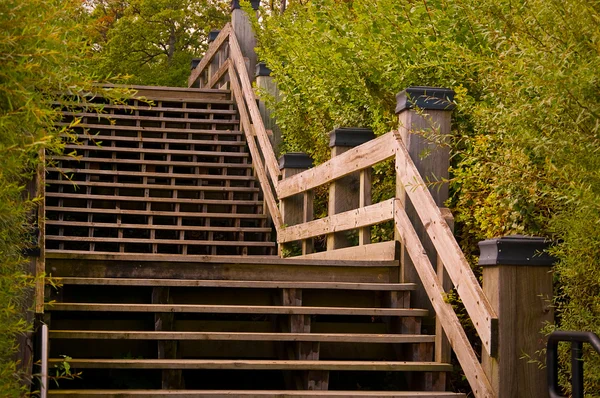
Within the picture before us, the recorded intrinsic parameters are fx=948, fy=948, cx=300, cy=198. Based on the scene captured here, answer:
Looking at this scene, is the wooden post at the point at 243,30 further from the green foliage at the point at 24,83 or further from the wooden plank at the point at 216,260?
the green foliage at the point at 24,83

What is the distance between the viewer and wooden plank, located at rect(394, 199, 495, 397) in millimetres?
4777

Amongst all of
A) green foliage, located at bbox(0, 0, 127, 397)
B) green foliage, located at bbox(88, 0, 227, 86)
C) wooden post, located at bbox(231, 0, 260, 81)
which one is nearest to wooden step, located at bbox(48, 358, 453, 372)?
green foliage, located at bbox(0, 0, 127, 397)

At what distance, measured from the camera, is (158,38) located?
1933 centimetres

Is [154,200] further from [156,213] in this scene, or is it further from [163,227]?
[163,227]

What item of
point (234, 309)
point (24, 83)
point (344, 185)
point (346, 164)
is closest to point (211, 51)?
point (344, 185)

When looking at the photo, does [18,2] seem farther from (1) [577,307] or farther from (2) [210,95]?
(2) [210,95]

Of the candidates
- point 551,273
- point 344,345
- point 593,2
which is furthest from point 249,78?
point 593,2

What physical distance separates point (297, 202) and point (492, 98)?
3159 mm

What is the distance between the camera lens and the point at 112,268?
589 centimetres

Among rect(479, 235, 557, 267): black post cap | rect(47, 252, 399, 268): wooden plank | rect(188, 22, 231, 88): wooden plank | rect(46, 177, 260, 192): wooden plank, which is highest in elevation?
rect(188, 22, 231, 88): wooden plank

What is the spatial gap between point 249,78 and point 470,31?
5.06 meters

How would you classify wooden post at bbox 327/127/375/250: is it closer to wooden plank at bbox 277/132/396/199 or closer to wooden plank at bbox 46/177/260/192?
wooden plank at bbox 277/132/396/199

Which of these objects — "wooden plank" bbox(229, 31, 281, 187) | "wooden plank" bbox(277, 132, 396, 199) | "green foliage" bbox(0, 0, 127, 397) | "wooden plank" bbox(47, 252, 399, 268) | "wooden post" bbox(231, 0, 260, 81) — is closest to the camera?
"green foliage" bbox(0, 0, 127, 397)

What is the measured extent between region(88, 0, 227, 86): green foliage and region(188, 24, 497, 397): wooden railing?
385 inches
